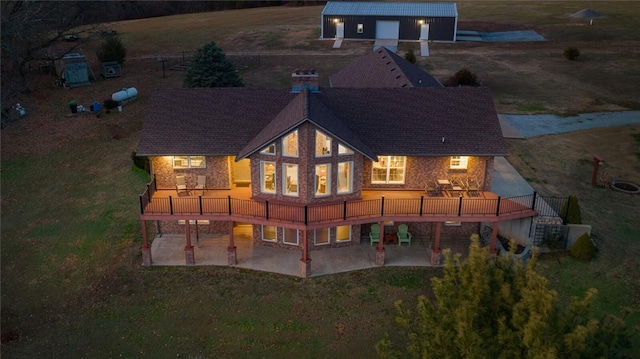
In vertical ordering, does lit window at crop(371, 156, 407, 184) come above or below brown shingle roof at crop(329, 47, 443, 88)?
below

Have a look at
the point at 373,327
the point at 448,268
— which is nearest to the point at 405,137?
the point at 373,327

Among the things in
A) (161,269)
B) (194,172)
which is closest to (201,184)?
(194,172)

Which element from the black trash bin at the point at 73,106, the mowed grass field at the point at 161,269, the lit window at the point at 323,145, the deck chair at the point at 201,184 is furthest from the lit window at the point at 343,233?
the black trash bin at the point at 73,106

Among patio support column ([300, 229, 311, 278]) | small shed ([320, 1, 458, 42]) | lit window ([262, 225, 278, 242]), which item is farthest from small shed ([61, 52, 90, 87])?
patio support column ([300, 229, 311, 278])

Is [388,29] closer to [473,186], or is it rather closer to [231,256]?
[473,186]

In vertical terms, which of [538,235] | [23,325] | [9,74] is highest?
[9,74]

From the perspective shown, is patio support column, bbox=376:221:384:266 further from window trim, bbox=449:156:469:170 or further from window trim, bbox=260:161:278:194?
window trim, bbox=260:161:278:194

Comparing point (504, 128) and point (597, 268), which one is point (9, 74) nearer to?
point (504, 128)
